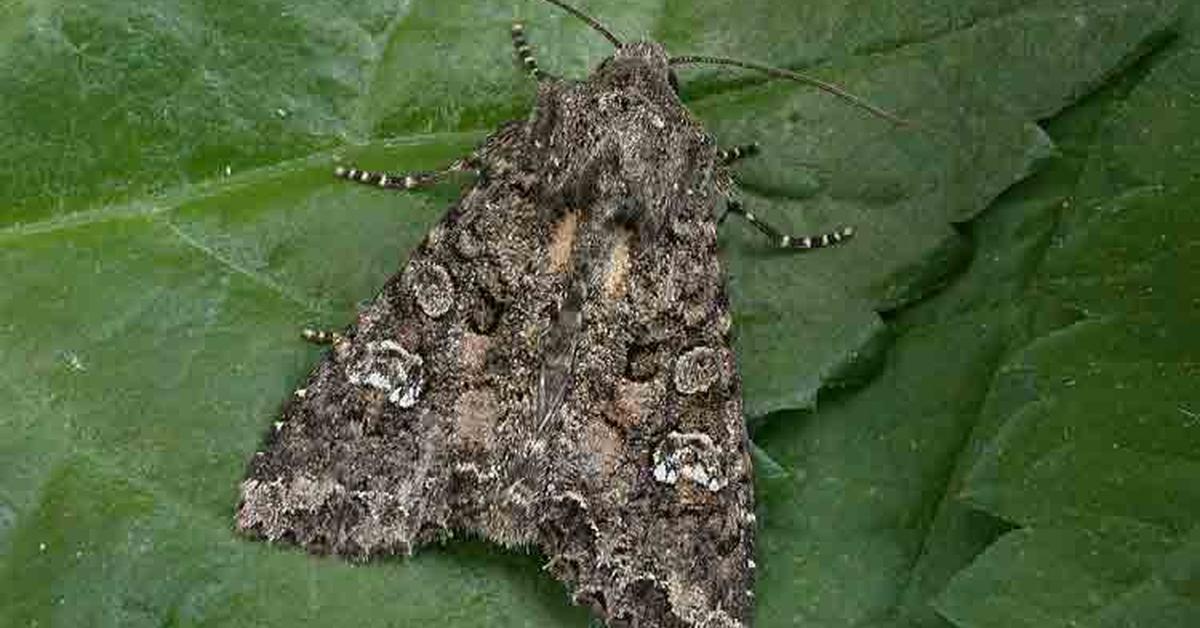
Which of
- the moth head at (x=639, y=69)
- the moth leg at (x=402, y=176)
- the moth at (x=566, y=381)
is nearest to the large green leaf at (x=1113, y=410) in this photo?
the moth at (x=566, y=381)

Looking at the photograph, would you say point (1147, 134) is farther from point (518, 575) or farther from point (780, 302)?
point (518, 575)

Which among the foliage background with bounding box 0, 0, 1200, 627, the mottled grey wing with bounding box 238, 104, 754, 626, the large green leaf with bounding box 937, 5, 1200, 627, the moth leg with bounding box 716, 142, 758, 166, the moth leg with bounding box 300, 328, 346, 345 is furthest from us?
the moth leg with bounding box 716, 142, 758, 166

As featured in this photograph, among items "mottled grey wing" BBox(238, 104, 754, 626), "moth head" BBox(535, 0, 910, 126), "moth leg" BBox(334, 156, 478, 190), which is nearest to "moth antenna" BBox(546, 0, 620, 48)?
"moth head" BBox(535, 0, 910, 126)

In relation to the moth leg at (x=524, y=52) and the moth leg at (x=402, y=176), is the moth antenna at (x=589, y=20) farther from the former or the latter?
the moth leg at (x=402, y=176)

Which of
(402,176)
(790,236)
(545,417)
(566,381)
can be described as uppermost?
(790,236)

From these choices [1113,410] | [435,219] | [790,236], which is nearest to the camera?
[1113,410]

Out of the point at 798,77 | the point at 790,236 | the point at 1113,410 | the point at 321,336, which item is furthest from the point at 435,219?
the point at 1113,410

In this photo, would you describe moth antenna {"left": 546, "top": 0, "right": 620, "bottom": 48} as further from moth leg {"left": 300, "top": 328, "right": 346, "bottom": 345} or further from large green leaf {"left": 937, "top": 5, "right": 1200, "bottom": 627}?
large green leaf {"left": 937, "top": 5, "right": 1200, "bottom": 627}

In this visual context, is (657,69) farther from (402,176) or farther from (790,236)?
(402,176)
